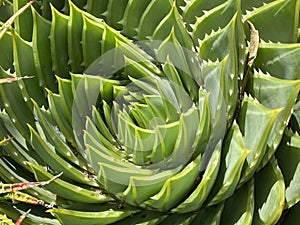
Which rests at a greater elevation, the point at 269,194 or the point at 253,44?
the point at 253,44

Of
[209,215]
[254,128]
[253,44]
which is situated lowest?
[209,215]

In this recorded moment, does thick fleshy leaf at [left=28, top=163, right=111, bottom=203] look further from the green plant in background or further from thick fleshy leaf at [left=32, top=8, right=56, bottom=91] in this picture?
thick fleshy leaf at [left=32, top=8, right=56, bottom=91]

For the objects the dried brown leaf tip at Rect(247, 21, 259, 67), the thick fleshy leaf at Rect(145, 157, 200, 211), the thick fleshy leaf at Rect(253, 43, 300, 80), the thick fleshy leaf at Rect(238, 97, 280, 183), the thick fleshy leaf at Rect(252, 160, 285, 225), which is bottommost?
the thick fleshy leaf at Rect(252, 160, 285, 225)

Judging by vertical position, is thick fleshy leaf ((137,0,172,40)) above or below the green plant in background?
above

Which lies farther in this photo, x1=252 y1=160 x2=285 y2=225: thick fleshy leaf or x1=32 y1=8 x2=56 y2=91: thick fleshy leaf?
x1=32 y1=8 x2=56 y2=91: thick fleshy leaf

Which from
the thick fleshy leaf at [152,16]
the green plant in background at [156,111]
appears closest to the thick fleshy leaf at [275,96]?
the green plant in background at [156,111]

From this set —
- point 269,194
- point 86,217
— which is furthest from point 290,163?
point 86,217

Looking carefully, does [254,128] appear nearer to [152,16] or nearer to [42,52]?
[152,16]

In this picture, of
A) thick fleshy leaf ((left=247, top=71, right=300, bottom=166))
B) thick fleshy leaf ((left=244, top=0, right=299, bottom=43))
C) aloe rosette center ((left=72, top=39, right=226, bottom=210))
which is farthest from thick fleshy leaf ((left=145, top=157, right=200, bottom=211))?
thick fleshy leaf ((left=244, top=0, right=299, bottom=43))

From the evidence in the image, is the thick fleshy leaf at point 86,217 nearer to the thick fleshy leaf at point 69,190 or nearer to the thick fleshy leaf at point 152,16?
the thick fleshy leaf at point 69,190
